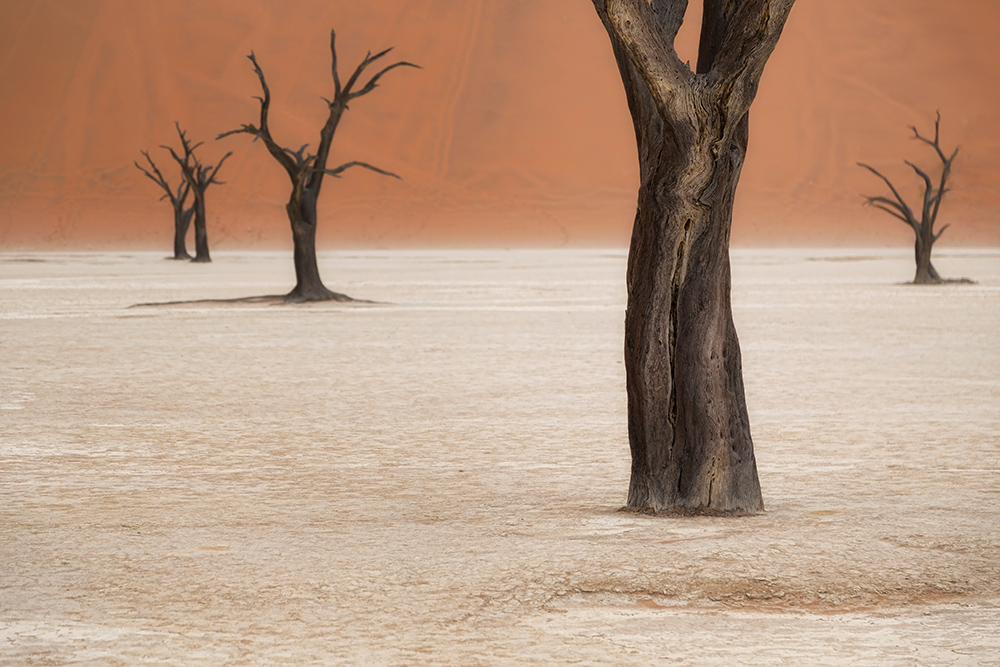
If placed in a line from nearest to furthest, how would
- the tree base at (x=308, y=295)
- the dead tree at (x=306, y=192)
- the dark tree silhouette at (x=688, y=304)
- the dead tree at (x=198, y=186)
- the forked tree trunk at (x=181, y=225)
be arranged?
1. the dark tree silhouette at (x=688, y=304)
2. the dead tree at (x=306, y=192)
3. the tree base at (x=308, y=295)
4. the dead tree at (x=198, y=186)
5. the forked tree trunk at (x=181, y=225)

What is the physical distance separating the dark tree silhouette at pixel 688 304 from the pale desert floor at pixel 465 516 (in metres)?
0.28

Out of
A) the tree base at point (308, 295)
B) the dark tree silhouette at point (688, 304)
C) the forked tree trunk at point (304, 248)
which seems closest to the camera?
the dark tree silhouette at point (688, 304)

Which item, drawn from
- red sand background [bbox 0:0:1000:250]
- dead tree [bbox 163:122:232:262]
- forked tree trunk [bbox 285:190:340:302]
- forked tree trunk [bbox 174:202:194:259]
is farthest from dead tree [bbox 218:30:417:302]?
red sand background [bbox 0:0:1000:250]

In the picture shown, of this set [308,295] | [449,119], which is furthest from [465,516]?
[449,119]

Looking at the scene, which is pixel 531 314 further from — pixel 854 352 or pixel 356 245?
pixel 356 245

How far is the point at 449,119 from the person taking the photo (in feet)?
305

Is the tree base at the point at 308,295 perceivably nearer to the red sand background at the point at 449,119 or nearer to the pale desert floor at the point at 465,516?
the pale desert floor at the point at 465,516

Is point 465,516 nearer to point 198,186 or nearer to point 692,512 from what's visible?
point 692,512

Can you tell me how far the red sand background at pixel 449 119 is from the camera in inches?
3487

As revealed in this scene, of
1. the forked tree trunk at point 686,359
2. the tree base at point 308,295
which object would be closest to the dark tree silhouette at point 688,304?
the forked tree trunk at point 686,359

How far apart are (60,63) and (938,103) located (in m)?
59.0

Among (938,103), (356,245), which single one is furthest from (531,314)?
(938,103)

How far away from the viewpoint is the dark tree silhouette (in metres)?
6.69

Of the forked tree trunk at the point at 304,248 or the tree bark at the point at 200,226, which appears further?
the tree bark at the point at 200,226
